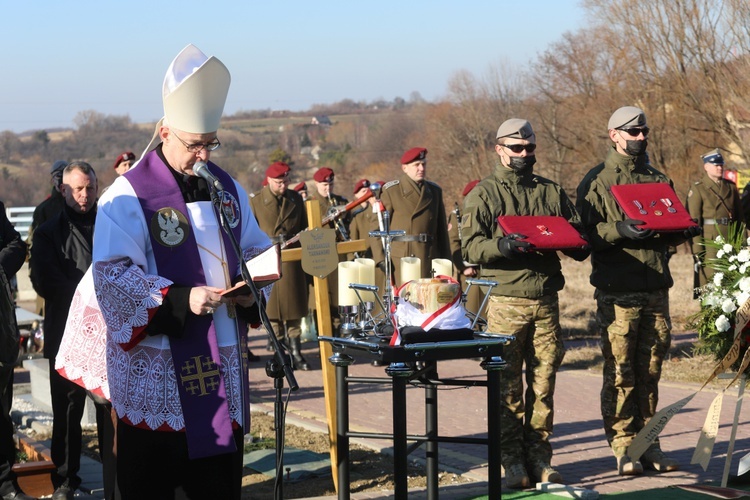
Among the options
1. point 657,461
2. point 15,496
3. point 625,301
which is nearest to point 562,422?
point 657,461

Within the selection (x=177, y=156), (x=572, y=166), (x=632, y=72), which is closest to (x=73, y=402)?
(x=177, y=156)

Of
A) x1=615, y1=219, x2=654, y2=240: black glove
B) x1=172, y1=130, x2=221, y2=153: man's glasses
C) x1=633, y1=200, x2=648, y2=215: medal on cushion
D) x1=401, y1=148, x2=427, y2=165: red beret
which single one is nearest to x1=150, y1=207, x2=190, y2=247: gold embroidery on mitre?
x1=172, y1=130, x2=221, y2=153: man's glasses

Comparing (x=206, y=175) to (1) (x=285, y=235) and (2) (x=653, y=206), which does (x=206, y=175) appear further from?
(1) (x=285, y=235)

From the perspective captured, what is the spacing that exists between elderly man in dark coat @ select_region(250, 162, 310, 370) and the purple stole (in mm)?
8086

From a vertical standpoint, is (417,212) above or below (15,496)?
above

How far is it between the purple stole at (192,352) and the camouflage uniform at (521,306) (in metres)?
2.85

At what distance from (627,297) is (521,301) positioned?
88cm

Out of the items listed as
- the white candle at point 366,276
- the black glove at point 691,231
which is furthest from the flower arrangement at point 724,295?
the white candle at point 366,276

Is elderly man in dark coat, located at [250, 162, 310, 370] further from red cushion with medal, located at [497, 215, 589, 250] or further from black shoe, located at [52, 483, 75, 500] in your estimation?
red cushion with medal, located at [497, 215, 589, 250]

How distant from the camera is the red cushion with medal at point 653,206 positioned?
7234 millimetres

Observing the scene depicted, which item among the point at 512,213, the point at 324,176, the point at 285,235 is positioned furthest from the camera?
the point at 324,176

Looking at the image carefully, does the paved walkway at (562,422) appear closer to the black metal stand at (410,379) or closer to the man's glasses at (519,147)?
the black metal stand at (410,379)

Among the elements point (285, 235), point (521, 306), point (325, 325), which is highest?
point (285, 235)

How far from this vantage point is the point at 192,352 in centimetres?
443
